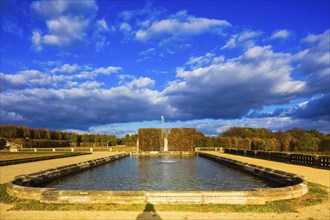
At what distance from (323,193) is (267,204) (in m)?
2.67

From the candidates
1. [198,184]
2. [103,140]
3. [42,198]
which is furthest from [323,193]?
[103,140]

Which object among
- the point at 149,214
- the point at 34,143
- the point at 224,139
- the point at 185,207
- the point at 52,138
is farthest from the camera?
the point at 52,138

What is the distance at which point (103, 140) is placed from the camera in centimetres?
7600

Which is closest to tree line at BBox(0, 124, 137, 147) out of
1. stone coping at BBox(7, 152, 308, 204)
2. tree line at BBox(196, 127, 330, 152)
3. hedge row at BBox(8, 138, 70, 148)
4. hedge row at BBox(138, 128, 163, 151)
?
hedge row at BBox(8, 138, 70, 148)

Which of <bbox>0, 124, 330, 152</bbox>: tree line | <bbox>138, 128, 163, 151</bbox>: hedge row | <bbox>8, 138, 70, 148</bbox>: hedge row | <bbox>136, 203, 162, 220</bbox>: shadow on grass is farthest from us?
<bbox>8, 138, 70, 148</bbox>: hedge row

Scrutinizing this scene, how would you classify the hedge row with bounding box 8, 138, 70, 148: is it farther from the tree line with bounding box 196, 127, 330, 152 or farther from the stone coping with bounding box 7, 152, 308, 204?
the stone coping with bounding box 7, 152, 308, 204

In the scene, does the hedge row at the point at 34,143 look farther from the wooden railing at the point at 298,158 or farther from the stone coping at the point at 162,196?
the stone coping at the point at 162,196

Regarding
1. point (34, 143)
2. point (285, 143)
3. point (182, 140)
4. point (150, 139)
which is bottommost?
point (34, 143)

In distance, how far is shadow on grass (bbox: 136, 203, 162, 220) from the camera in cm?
697

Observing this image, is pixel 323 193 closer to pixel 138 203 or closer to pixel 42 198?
pixel 138 203

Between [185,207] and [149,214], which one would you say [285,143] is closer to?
[185,207]

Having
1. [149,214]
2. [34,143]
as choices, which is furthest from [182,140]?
[149,214]

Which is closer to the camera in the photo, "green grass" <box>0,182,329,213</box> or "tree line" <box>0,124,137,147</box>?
"green grass" <box>0,182,329,213</box>

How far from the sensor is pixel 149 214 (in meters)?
7.24
